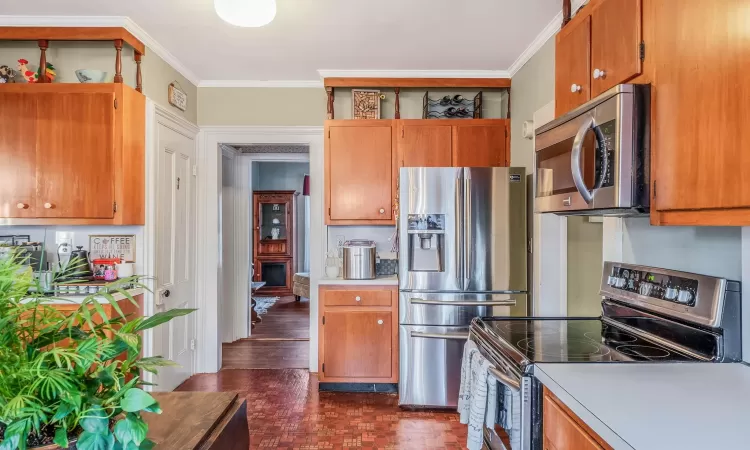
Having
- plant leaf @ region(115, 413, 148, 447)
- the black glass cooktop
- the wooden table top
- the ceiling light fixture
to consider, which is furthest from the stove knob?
the ceiling light fixture

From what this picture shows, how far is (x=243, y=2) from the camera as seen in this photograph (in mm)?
1820

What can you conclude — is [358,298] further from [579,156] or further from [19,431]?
[19,431]

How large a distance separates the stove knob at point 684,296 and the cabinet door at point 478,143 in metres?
2.21

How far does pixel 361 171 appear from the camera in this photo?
3.56 metres

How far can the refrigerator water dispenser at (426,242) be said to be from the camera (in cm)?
305

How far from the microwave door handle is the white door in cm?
260

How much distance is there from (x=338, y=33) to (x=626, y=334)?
7.62 feet

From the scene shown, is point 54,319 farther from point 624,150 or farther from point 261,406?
point 261,406

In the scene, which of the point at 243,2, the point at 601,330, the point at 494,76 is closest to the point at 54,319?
the point at 243,2

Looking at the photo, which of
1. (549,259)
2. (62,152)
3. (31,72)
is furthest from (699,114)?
(31,72)

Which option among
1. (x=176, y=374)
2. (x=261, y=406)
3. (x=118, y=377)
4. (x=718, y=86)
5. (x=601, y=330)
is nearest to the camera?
(x=118, y=377)

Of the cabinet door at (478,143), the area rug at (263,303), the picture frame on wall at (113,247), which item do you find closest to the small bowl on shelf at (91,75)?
the picture frame on wall at (113,247)

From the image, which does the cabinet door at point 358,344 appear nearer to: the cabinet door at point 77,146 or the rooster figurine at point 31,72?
the cabinet door at point 77,146

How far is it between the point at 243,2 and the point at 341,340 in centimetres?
234
